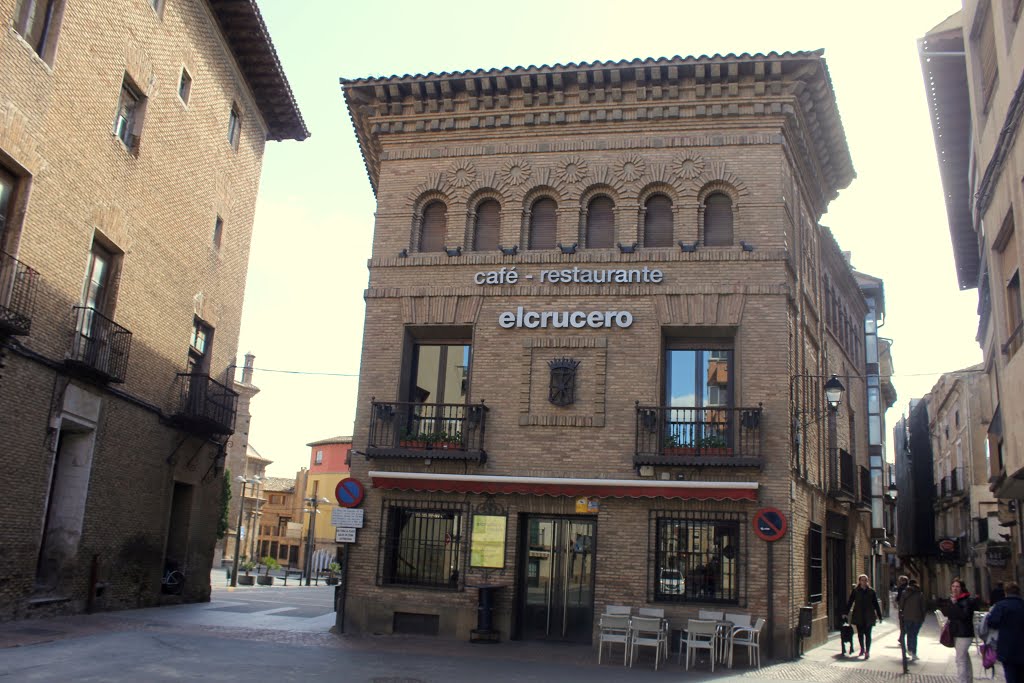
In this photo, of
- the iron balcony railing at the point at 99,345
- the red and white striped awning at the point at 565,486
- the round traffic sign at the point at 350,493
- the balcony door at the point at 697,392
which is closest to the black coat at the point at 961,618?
the red and white striped awning at the point at 565,486

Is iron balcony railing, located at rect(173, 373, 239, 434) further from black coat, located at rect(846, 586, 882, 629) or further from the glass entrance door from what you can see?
black coat, located at rect(846, 586, 882, 629)

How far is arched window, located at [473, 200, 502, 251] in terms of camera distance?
17.8 meters

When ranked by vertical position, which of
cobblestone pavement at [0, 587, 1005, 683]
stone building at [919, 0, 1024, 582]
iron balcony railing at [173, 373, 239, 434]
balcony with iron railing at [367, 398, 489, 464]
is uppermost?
stone building at [919, 0, 1024, 582]

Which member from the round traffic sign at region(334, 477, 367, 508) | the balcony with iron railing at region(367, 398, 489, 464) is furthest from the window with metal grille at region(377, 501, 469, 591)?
the balcony with iron railing at region(367, 398, 489, 464)

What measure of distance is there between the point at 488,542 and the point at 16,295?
9081mm

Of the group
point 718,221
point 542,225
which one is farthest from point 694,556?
point 542,225

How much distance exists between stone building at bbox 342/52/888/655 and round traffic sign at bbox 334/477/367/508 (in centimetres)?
21

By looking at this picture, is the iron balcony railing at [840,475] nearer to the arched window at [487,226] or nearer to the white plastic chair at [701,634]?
the white plastic chair at [701,634]

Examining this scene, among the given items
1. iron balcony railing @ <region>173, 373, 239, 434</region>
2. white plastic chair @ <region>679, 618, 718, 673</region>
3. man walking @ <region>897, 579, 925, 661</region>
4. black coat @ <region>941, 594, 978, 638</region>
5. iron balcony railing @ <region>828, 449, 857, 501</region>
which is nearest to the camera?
black coat @ <region>941, 594, 978, 638</region>

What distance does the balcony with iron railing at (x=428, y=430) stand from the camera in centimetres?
1630

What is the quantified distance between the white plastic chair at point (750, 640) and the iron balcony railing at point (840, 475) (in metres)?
6.63

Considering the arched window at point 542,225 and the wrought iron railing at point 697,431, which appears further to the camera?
the arched window at point 542,225

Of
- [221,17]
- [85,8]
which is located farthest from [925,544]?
[85,8]

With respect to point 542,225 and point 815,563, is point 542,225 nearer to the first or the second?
point 542,225
